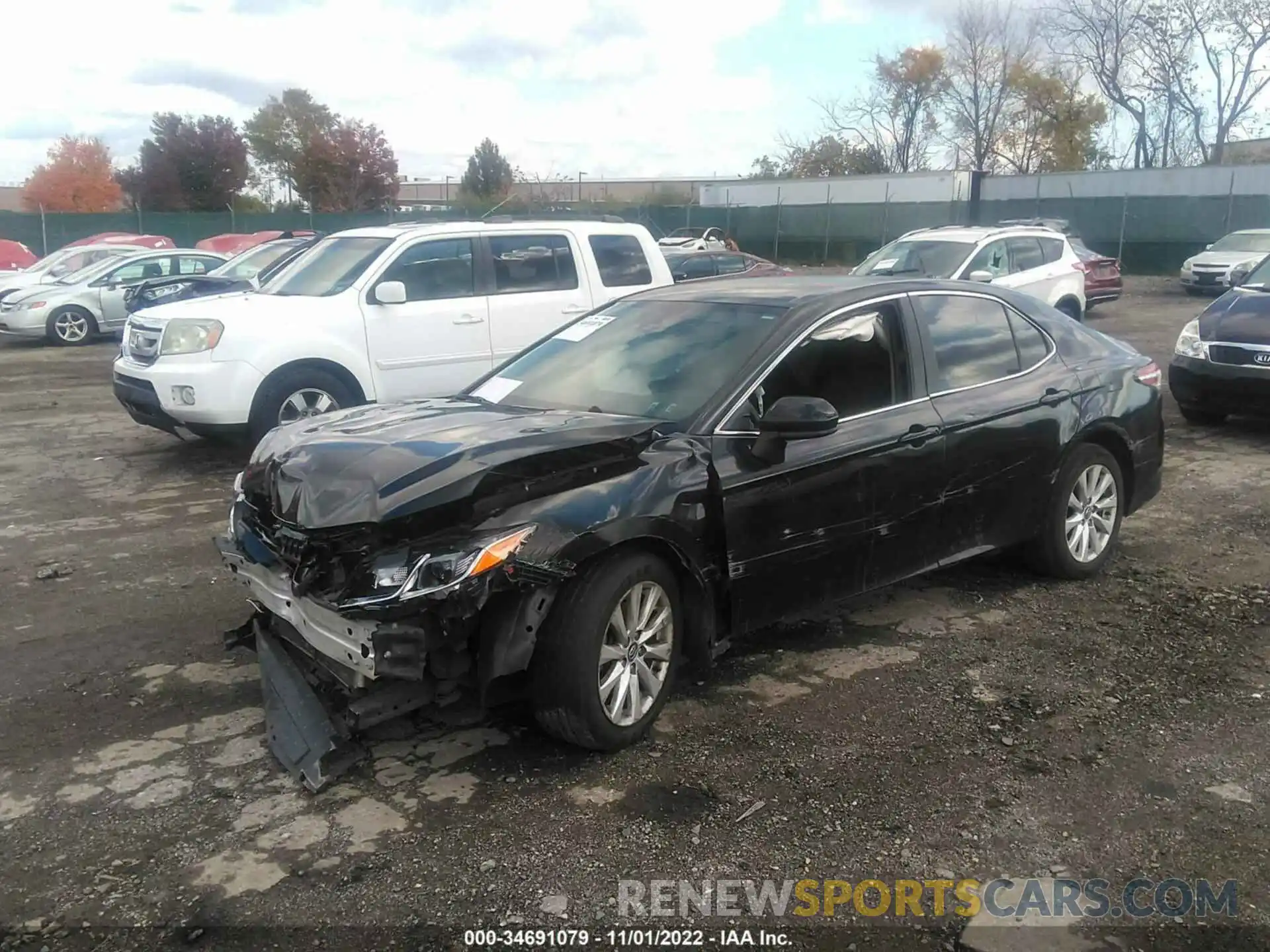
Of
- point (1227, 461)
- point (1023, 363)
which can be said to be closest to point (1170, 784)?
point (1023, 363)

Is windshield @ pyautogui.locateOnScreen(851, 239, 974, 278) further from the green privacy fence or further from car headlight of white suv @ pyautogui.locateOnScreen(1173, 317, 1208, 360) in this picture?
the green privacy fence

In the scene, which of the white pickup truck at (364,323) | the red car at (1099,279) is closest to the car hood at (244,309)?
the white pickup truck at (364,323)

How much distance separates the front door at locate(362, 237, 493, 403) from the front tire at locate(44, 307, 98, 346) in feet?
37.7

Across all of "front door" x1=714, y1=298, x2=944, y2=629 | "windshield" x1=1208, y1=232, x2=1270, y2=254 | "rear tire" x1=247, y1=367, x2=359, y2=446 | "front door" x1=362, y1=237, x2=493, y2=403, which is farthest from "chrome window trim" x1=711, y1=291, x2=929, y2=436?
"windshield" x1=1208, y1=232, x2=1270, y2=254

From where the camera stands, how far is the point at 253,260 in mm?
16500

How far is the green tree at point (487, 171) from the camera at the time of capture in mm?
70250

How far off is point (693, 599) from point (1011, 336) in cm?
249

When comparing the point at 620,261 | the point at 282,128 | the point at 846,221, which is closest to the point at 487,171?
the point at 282,128

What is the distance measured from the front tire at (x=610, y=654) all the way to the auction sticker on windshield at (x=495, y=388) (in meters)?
1.43

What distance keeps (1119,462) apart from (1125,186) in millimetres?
33843

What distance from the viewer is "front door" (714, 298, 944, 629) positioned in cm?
417

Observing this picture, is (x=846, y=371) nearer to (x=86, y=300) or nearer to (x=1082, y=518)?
(x=1082, y=518)

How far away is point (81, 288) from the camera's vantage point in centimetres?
1767

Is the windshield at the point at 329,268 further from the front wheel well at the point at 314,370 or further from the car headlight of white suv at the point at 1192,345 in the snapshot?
the car headlight of white suv at the point at 1192,345
